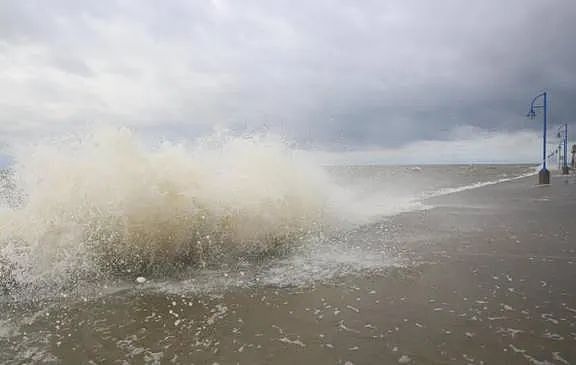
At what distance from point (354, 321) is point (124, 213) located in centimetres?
435

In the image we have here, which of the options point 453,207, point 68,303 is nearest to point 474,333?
point 68,303

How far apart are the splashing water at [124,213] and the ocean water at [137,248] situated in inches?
A: 0.8

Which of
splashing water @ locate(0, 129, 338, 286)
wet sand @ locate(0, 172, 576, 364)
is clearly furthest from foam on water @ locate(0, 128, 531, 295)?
wet sand @ locate(0, 172, 576, 364)

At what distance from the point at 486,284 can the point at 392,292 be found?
4.32ft

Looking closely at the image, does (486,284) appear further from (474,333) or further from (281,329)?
(281,329)

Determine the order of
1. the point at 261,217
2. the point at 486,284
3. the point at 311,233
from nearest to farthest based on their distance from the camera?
the point at 486,284, the point at 261,217, the point at 311,233

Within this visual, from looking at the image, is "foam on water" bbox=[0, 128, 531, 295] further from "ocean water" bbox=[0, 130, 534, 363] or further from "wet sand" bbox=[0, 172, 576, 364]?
"wet sand" bbox=[0, 172, 576, 364]

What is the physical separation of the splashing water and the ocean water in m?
0.02

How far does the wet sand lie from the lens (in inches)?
134

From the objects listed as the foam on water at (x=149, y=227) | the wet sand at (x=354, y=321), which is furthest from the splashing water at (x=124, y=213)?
the wet sand at (x=354, y=321)

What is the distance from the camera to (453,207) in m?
14.5

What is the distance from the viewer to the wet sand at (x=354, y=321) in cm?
340

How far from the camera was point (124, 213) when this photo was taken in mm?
6539

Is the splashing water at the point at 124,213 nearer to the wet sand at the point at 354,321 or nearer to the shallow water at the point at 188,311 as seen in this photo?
the shallow water at the point at 188,311
